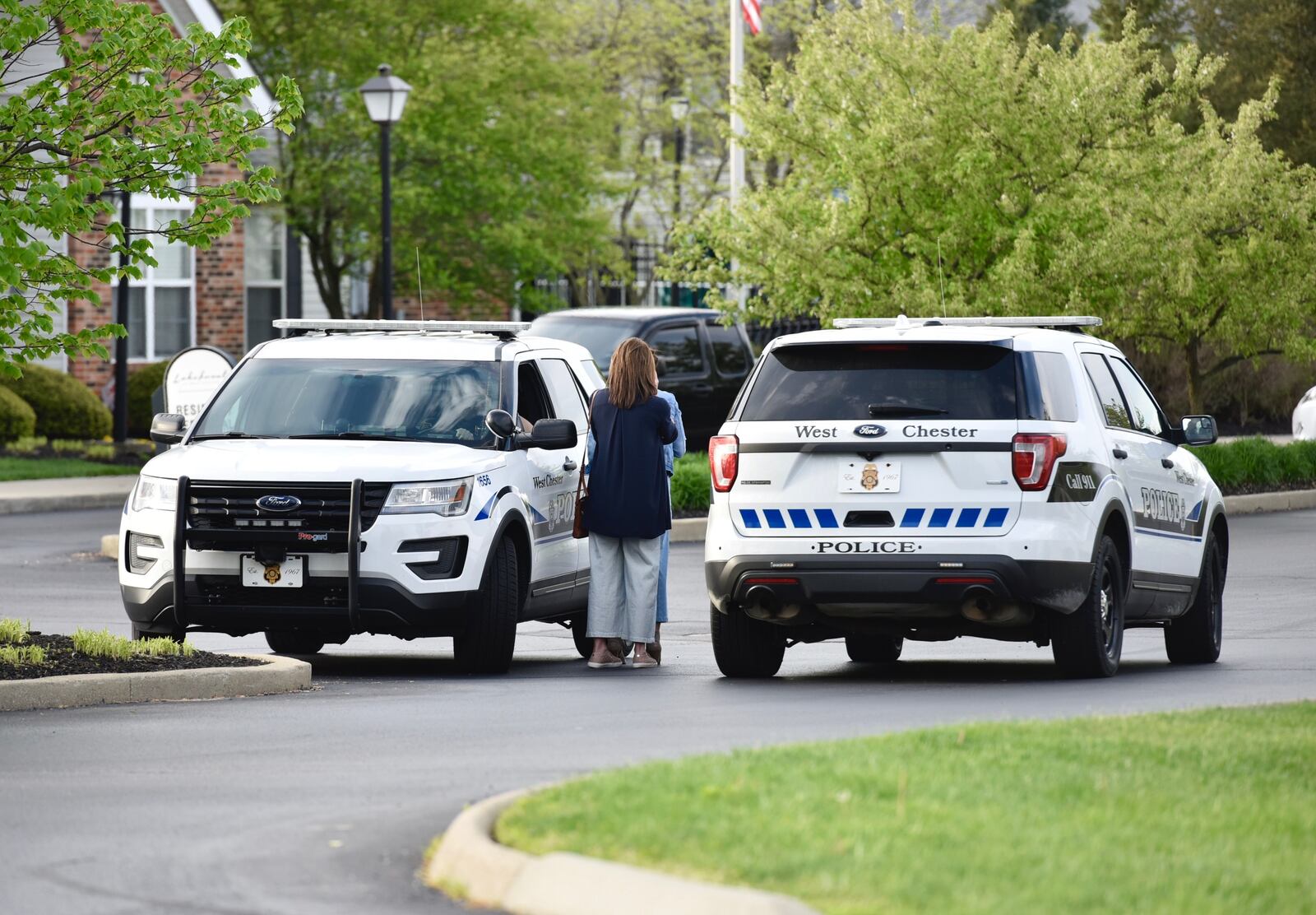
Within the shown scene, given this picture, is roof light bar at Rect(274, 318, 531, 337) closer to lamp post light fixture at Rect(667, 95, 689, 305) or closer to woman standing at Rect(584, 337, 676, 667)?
woman standing at Rect(584, 337, 676, 667)

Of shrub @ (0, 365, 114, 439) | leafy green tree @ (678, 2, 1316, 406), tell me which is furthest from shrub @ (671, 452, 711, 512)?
shrub @ (0, 365, 114, 439)

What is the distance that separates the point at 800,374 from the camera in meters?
11.9

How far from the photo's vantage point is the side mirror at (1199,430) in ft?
43.1

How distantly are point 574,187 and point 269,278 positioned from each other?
6.09 m

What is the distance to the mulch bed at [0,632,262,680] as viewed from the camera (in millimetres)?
11453

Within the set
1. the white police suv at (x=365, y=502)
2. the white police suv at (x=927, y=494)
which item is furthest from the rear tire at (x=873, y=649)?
the white police suv at (x=927, y=494)

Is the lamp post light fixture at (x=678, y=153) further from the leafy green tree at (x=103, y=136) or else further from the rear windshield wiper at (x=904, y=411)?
the rear windshield wiper at (x=904, y=411)

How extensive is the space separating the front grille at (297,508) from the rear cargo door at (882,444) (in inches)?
76.4

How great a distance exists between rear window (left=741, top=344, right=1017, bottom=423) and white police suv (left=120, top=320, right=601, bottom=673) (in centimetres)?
171

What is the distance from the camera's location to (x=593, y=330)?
2559 centimetres

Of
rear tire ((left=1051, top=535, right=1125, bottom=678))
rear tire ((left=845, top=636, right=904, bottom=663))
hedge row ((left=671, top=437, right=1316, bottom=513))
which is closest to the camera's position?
rear tire ((left=1051, top=535, right=1125, bottom=678))

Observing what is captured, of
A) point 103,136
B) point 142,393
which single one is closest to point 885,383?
point 103,136

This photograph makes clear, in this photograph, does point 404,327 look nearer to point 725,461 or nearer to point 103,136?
point 103,136

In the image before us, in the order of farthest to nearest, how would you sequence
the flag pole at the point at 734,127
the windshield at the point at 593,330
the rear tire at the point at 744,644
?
the flag pole at the point at 734,127, the windshield at the point at 593,330, the rear tire at the point at 744,644
